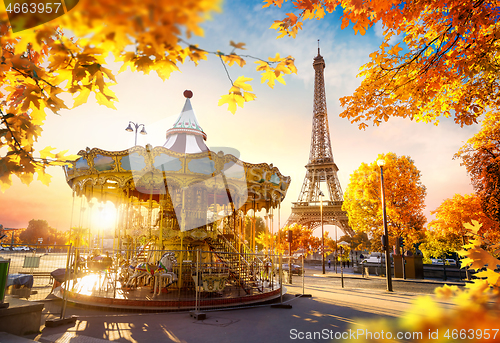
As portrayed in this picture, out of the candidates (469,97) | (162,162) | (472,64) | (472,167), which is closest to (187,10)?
(472,64)

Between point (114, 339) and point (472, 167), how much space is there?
15.3 m

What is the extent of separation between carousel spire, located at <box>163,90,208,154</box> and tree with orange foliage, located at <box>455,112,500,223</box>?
11.9 meters

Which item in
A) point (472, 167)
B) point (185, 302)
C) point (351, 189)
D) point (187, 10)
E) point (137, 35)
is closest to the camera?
point (187, 10)

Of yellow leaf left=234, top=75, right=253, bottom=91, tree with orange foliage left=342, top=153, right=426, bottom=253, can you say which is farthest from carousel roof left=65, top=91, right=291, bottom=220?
tree with orange foliage left=342, top=153, right=426, bottom=253

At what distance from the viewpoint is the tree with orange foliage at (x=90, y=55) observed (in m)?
1.02

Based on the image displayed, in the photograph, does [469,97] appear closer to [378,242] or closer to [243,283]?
[243,283]

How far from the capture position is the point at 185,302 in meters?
8.55

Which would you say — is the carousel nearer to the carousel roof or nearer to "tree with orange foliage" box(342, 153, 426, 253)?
the carousel roof

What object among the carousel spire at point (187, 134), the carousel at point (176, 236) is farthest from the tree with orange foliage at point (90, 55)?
the carousel spire at point (187, 134)

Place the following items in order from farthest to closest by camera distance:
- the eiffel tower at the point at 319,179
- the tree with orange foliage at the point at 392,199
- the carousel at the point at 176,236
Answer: the eiffel tower at the point at 319,179, the tree with orange foliage at the point at 392,199, the carousel at the point at 176,236

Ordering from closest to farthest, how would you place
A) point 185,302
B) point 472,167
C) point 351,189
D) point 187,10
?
point 187,10 → point 185,302 → point 472,167 → point 351,189

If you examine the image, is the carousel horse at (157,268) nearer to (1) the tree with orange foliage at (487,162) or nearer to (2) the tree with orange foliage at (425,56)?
(2) the tree with orange foliage at (425,56)

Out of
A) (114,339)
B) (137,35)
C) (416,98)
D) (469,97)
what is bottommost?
(114,339)

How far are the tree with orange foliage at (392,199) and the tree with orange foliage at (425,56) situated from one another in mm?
21035
